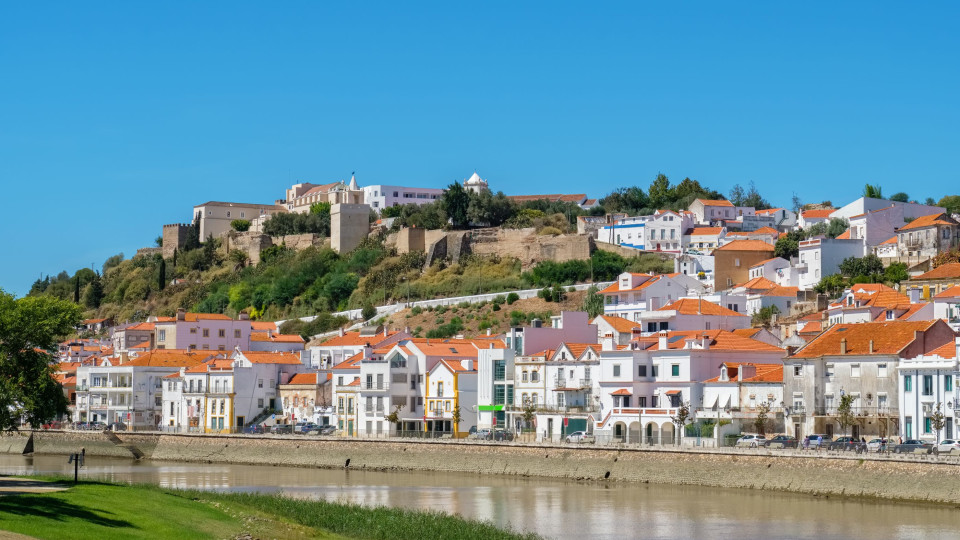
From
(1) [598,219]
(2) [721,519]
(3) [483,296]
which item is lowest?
(2) [721,519]

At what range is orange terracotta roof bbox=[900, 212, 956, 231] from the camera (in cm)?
10230

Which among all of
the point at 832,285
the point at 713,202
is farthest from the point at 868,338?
the point at 713,202

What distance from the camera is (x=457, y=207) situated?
470 ft

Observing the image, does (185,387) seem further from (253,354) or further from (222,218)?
(222,218)

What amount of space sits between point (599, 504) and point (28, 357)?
22.5 m

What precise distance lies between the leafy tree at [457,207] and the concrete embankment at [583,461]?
195 feet

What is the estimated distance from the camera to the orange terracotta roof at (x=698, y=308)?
3359 inches

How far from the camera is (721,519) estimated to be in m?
50.2

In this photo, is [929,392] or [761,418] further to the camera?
[761,418]

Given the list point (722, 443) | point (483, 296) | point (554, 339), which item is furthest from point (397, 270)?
point (722, 443)

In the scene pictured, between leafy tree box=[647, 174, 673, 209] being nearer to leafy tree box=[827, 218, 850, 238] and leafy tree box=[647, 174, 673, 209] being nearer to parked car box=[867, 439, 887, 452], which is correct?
leafy tree box=[827, 218, 850, 238]

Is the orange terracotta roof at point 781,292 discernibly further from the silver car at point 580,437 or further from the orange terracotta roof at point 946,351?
the orange terracotta roof at point 946,351

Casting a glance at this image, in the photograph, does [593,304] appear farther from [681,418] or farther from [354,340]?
[681,418]

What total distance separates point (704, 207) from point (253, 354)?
54443mm
